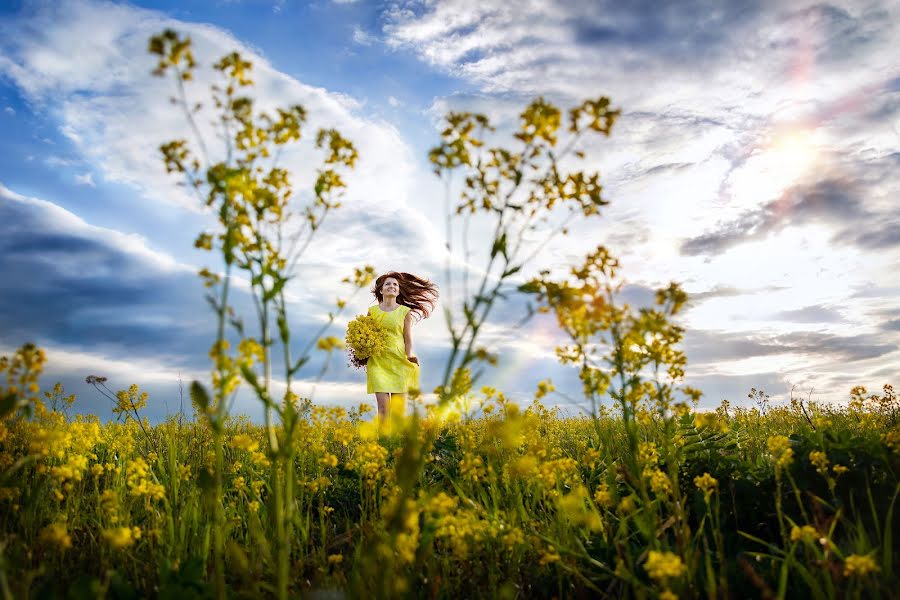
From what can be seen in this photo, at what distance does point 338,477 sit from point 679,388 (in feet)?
10.8

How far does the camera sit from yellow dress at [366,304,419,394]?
38.5 feet

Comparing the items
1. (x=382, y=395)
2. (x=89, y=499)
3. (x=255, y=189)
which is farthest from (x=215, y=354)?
(x=382, y=395)

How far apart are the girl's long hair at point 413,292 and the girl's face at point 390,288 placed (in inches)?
14.7

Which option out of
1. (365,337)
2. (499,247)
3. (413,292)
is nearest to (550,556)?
(499,247)

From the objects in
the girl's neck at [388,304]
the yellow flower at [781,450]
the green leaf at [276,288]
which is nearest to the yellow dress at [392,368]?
the girl's neck at [388,304]

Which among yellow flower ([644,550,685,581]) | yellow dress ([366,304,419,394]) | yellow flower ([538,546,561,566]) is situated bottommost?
yellow flower ([538,546,561,566])

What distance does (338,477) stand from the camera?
5.37m

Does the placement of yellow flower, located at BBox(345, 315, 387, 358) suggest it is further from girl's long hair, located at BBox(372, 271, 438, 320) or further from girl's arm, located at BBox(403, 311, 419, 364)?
girl's long hair, located at BBox(372, 271, 438, 320)

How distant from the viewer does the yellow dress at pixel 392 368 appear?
462 inches

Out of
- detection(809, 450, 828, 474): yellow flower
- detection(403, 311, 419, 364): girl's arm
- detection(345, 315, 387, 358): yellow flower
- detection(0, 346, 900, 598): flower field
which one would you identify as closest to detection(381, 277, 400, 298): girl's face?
detection(403, 311, 419, 364): girl's arm

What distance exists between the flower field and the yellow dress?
255 inches

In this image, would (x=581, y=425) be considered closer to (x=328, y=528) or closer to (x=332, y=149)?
(x=328, y=528)

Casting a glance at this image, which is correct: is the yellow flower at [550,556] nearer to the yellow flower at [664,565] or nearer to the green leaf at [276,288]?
the yellow flower at [664,565]

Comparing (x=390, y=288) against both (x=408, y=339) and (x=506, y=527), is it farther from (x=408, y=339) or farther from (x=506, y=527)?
→ (x=506, y=527)
